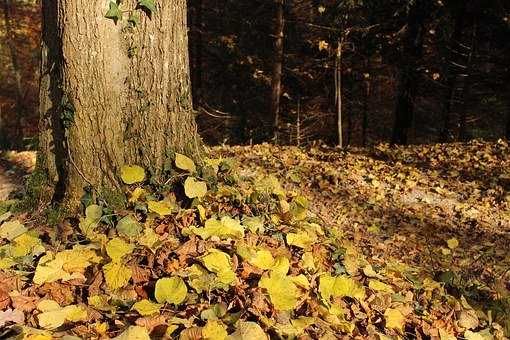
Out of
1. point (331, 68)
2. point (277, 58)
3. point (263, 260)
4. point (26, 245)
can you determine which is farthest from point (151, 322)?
point (331, 68)

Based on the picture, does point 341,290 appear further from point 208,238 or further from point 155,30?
point 155,30

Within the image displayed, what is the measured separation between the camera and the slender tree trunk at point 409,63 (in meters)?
14.1

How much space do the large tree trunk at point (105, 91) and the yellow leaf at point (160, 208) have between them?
1.03 feet

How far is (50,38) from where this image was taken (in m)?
3.62

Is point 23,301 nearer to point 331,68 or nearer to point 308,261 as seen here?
point 308,261

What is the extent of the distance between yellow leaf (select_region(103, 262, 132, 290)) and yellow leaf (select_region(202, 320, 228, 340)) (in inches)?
29.2

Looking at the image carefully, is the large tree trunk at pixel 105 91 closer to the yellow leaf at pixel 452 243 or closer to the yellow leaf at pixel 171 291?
the yellow leaf at pixel 171 291

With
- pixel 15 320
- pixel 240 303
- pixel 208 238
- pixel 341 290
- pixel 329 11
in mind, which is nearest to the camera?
pixel 15 320

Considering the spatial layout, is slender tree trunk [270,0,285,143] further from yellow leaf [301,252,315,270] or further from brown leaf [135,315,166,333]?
brown leaf [135,315,166,333]

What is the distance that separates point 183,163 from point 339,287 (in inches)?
62.9

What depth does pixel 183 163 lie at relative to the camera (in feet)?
12.8

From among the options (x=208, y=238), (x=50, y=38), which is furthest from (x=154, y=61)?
(x=208, y=238)

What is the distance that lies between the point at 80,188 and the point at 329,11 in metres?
11.9

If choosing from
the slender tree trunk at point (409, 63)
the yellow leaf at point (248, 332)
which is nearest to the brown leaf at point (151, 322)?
the yellow leaf at point (248, 332)
